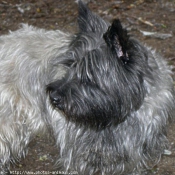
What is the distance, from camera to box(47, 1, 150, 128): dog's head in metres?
3.95

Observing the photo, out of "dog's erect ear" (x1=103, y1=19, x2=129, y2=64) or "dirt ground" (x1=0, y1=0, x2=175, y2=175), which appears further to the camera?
"dirt ground" (x1=0, y1=0, x2=175, y2=175)

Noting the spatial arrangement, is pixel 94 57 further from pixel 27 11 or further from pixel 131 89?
pixel 27 11

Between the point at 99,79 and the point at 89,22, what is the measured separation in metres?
0.55

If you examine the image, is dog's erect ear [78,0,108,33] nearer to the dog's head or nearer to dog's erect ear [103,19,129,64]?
Result: the dog's head

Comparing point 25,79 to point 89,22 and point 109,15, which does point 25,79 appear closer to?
point 89,22

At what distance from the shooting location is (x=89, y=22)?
13.9ft

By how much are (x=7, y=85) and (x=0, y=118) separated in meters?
0.34

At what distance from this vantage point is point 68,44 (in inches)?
178

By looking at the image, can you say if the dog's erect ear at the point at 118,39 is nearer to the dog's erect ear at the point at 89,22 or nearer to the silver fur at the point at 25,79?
the dog's erect ear at the point at 89,22

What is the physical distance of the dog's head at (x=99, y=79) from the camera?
13.0 feet

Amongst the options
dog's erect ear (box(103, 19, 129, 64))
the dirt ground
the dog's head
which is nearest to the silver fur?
the dog's head

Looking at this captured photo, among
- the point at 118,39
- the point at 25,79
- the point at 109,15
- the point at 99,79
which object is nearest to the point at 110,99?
the point at 99,79

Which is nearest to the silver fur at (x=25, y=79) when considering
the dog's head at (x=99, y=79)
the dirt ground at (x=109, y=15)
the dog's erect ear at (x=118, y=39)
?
the dog's head at (x=99, y=79)

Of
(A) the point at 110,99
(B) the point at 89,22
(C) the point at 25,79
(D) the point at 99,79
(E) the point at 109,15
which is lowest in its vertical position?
(E) the point at 109,15
